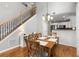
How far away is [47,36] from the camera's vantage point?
1694 mm

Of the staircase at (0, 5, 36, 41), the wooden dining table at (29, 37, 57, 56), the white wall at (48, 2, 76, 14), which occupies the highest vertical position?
the white wall at (48, 2, 76, 14)

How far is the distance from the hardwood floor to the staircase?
24cm

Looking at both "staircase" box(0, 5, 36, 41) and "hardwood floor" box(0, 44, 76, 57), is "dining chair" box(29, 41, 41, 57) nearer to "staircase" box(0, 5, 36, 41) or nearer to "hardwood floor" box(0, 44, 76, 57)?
"hardwood floor" box(0, 44, 76, 57)

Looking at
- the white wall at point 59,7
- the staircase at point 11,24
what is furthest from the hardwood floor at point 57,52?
the white wall at point 59,7

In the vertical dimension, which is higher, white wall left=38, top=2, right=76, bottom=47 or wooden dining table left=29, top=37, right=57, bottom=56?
white wall left=38, top=2, right=76, bottom=47

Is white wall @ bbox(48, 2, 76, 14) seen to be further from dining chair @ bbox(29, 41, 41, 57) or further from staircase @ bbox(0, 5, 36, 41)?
dining chair @ bbox(29, 41, 41, 57)

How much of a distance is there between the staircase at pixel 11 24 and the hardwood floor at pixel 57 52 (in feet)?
0.79

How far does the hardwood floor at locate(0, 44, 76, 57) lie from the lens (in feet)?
5.48

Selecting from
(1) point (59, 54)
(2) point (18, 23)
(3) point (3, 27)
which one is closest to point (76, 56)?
(1) point (59, 54)

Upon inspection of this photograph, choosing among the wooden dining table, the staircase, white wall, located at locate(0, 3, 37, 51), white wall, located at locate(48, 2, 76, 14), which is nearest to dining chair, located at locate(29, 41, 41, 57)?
the wooden dining table

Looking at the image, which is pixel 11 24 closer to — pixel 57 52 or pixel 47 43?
pixel 47 43

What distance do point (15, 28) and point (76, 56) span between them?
3.09 ft

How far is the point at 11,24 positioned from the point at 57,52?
29.7 inches

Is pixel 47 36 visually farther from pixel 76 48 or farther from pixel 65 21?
pixel 76 48
